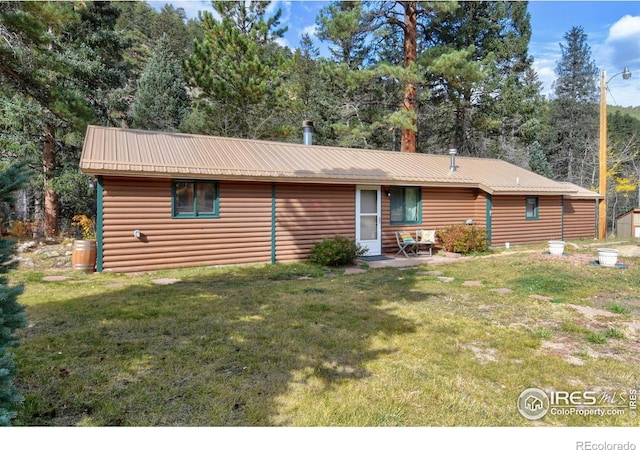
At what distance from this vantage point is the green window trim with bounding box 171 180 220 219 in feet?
26.3

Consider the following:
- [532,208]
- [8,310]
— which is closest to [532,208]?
[532,208]

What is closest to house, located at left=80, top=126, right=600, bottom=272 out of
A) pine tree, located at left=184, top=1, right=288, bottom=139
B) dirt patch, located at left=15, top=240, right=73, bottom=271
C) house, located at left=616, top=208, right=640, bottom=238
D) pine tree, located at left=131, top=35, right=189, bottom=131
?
dirt patch, located at left=15, top=240, right=73, bottom=271

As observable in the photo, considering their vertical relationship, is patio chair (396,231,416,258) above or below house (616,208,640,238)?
below

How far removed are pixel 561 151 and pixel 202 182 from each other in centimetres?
3128

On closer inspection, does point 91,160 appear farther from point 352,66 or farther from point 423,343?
point 352,66

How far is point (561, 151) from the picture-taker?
3000 cm

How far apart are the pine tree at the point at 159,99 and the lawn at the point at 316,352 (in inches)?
537

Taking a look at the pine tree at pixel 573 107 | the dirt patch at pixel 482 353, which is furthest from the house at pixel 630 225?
the dirt patch at pixel 482 353

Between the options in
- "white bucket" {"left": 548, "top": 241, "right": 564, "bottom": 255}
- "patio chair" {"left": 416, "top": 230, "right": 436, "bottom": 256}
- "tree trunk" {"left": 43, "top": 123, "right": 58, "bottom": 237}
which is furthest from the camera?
"tree trunk" {"left": 43, "top": 123, "right": 58, "bottom": 237}

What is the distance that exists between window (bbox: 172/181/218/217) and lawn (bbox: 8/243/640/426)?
7.07ft

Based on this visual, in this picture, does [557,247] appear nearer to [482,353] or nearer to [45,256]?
[482,353]

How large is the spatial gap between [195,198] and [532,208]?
1132cm

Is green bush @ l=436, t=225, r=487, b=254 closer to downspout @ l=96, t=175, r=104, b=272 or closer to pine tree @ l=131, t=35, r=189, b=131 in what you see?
downspout @ l=96, t=175, r=104, b=272

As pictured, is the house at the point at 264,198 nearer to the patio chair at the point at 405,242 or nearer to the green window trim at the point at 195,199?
the green window trim at the point at 195,199
